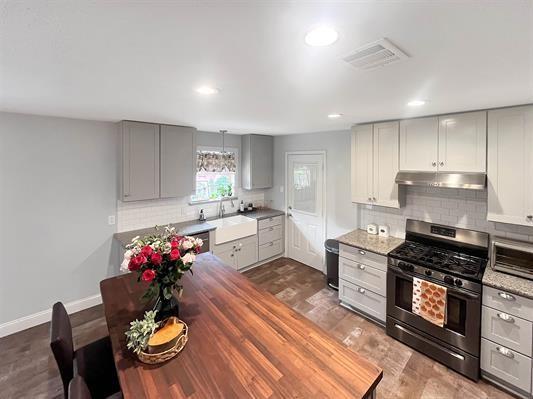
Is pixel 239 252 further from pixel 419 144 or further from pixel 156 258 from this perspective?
pixel 419 144

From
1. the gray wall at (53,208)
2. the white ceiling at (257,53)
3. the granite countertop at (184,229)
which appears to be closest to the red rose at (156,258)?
the white ceiling at (257,53)

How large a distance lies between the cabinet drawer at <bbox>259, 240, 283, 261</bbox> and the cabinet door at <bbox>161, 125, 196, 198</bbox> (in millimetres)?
1634

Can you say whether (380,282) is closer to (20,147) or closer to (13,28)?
(13,28)

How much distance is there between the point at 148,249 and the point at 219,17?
4.04 ft

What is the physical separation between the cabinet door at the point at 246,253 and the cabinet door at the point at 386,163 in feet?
6.96

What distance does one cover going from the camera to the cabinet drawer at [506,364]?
1986mm

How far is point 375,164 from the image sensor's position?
3.11m

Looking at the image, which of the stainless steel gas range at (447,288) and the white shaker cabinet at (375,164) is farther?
the white shaker cabinet at (375,164)

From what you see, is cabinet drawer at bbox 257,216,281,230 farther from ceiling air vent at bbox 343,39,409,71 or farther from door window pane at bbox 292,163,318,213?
ceiling air vent at bbox 343,39,409,71

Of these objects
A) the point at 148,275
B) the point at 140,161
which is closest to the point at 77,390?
the point at 148,275

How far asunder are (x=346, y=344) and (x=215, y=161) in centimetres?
330

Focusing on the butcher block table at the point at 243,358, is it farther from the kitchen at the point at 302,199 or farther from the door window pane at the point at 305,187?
the door window pane at the point at 305,187

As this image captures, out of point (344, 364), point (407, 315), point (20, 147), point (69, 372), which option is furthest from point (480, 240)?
point (20, 147)

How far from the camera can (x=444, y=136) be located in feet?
8.34
